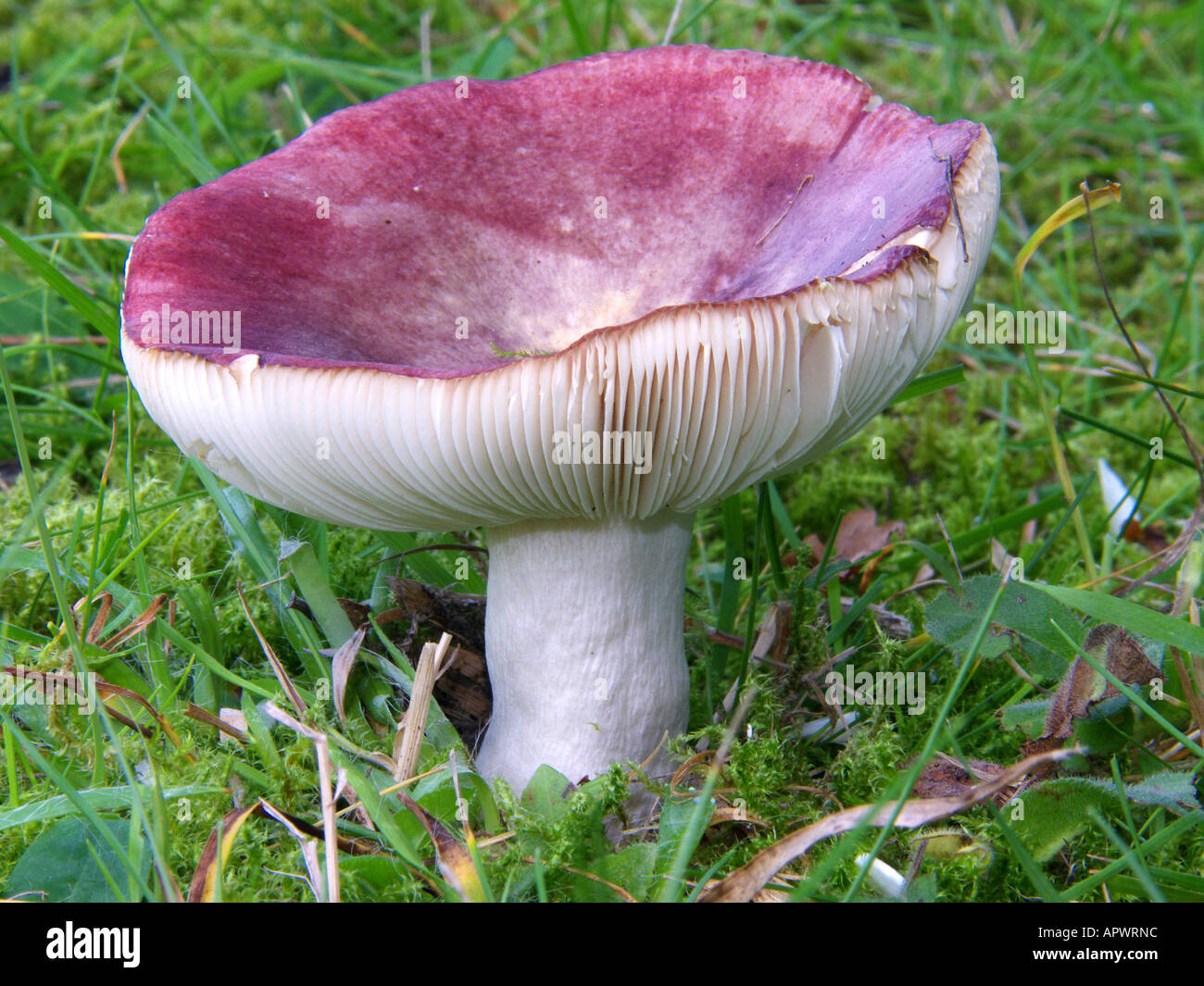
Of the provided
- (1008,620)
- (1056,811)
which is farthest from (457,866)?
(1008,620)

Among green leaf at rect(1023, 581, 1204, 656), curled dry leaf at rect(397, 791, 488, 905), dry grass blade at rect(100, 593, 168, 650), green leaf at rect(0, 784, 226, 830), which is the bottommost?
curled dry leaf at rect(397, 791, 488, 905)

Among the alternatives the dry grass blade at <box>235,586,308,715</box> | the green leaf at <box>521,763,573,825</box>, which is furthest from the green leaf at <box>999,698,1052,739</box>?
the dry grass blade at <box>235,586,308,715</box>

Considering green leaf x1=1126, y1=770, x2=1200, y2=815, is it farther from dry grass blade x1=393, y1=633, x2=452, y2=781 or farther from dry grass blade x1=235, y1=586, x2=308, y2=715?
dry grass blade x1=235, y1=586, x2=308, y2=715

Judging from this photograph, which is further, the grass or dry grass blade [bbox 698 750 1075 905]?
the grass

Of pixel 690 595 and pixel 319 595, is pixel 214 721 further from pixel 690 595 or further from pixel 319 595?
pixel 690 595

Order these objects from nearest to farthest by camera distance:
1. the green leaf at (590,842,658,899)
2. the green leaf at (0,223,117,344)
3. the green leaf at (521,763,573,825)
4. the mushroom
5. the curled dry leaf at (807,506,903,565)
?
1. the mushroom
2. the green leaf at (590,842,658,899)
3. the green leaf at (521,763,573,825)
4. the green leaf at (0,223,117,344)
5. the curled dry leaf at (807,506,903,565)

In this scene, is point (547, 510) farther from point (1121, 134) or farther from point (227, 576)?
point (1121, 134)
